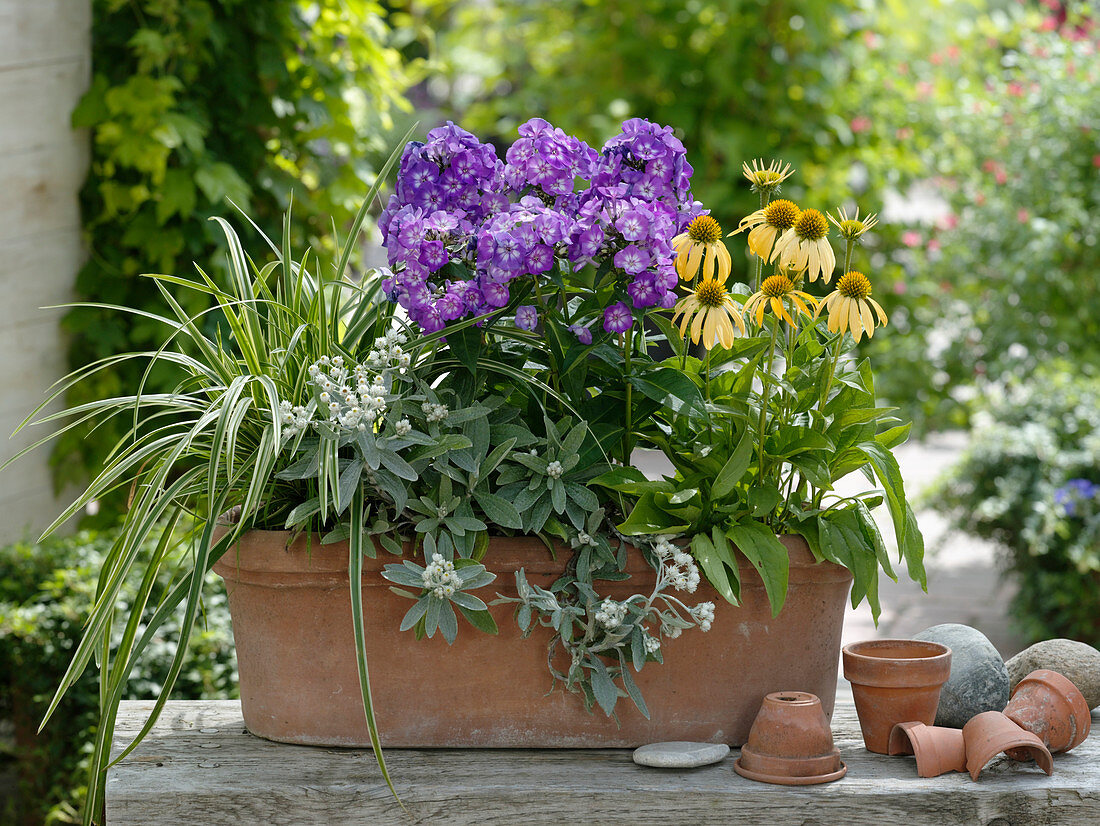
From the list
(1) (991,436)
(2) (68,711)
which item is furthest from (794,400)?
(1) (991,436)

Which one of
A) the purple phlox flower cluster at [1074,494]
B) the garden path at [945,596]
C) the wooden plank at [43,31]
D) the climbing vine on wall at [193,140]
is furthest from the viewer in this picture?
the garden path at [945,596]

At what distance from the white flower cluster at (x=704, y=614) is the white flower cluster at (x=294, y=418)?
470 mm

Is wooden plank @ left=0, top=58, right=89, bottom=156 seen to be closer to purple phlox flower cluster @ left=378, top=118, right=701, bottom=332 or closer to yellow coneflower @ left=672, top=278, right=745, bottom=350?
purple phlox flower cluster @ left=378, top=118, right=701, bottom=332

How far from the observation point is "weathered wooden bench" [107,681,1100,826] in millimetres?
1100

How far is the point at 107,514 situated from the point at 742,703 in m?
1.92

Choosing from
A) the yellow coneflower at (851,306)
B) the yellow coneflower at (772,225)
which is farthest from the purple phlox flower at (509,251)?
the yellow coneflower at (851,306)

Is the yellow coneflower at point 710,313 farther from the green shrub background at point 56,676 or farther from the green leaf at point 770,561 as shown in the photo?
the green shrub background at point 56,676

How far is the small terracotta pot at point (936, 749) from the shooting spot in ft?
3.76

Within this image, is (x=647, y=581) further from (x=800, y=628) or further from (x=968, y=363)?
(x=968, y=363)

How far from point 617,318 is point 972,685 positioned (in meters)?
0.63

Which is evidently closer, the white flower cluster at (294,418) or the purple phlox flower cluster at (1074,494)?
the white flower cluster at (294,418)

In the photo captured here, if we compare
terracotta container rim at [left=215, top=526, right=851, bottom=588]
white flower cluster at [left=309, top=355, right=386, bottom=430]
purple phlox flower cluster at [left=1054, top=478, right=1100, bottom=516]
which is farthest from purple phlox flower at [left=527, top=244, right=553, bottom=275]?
purple phlox flower cluster at [left=1054, top=478, right=1100, bottom=516]

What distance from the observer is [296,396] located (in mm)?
1188

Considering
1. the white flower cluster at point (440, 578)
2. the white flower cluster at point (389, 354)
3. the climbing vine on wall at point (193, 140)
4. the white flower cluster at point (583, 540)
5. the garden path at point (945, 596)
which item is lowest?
the garden path at point (945, 596)
